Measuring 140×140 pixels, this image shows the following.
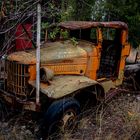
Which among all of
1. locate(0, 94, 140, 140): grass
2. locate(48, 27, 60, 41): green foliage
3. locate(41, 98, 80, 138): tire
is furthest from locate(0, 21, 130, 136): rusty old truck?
locate(0, 94, 140, 140): grass

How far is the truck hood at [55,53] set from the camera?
690 centimetres

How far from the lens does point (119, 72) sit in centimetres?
869

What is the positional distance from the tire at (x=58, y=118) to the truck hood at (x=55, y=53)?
3.13ft

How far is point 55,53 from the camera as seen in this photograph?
725 cm

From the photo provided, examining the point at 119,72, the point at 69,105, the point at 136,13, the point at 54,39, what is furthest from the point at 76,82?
the point at 136,13

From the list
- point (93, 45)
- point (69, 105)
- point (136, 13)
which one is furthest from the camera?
point (136, 13)

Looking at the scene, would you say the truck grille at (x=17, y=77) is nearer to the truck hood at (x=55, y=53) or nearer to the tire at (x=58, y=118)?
the truck hood at (x=55, y=53)

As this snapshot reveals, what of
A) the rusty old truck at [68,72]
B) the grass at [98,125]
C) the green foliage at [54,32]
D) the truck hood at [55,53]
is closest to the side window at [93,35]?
the rusty old truck at [68,72]

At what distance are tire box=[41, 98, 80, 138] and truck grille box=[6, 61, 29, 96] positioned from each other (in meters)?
0.79

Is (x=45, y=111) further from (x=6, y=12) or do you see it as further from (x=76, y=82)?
(x=6, y=12)

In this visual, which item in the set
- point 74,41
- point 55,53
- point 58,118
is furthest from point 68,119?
point 74,41

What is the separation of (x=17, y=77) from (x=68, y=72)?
3.41ft

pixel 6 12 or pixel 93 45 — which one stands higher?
pixel 6 12

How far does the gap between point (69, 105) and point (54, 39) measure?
2.06 metres
